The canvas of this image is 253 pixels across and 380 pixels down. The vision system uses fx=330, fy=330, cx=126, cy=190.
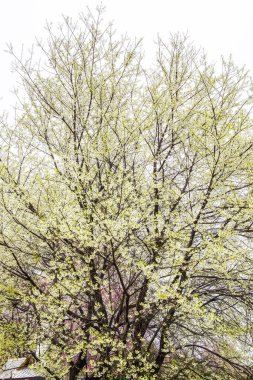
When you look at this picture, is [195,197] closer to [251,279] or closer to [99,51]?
[251,279]

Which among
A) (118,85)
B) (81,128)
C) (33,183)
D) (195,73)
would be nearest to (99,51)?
(118,85)

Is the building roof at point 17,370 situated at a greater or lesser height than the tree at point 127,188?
lesser

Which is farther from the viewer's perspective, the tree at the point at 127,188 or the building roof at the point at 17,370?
the building roof at the point at 17,370

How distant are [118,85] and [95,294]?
13.4 ft

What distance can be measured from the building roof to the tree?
125 centimetres

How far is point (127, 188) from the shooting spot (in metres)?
5.52

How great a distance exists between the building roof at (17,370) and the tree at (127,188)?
125cm

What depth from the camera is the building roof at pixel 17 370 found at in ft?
24.3

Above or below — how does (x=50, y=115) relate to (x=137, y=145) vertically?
above

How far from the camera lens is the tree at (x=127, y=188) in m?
5.54

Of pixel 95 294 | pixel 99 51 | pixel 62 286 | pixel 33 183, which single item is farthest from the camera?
pixel 99 51

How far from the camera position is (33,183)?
20.4ft

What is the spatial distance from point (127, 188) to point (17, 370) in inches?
211

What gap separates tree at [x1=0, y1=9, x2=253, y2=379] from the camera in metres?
5.54
